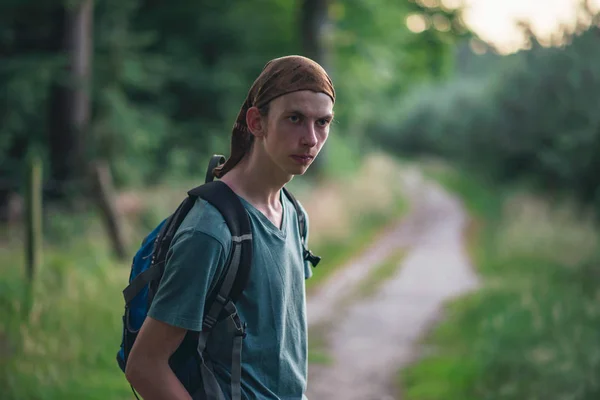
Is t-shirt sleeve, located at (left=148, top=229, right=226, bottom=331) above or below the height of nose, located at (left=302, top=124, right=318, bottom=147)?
below

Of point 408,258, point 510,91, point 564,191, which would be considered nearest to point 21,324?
point 408,258

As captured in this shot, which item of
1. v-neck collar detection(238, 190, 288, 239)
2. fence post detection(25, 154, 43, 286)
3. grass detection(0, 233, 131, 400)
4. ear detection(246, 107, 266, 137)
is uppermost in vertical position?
fence post detection(25, 154, 43, 286)

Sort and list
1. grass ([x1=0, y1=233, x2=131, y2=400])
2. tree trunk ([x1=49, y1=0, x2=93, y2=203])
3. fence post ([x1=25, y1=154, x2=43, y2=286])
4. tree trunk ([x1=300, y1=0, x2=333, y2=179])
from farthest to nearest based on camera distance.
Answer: tree trunk ([x1=300, y1=0, x2=333, y2=179])
tree trunk ([x1=49, y1=0, x2=93, y2=203])
fence post ([x1=25, y1=154, x2=43, y2=286])
grass ([x1=0, y1=233, x2=131, y2=400])

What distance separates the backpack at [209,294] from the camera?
1.68 meters

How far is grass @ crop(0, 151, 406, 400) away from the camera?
4.72 meters

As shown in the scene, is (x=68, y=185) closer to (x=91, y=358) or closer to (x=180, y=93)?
(x=91, y=358)

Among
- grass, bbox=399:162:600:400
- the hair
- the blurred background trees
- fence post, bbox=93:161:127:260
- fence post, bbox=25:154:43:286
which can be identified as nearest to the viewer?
the hair

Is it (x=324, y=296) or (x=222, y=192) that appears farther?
(x=324, y=296)

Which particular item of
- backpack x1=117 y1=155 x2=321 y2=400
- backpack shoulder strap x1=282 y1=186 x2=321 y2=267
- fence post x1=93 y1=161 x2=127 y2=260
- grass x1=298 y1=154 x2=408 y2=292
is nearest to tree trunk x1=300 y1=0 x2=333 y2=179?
grass x1=298 y1=154 x2=408 y2=292

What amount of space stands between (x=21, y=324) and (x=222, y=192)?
410 cm

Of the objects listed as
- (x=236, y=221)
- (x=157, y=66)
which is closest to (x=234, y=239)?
(x=236, y=221)

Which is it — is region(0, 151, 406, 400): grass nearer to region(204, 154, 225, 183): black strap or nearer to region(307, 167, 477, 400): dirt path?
region(307, 167, 477, 400): dirt path

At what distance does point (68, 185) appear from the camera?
9.26 meters

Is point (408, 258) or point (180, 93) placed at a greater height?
point (180, 93)
